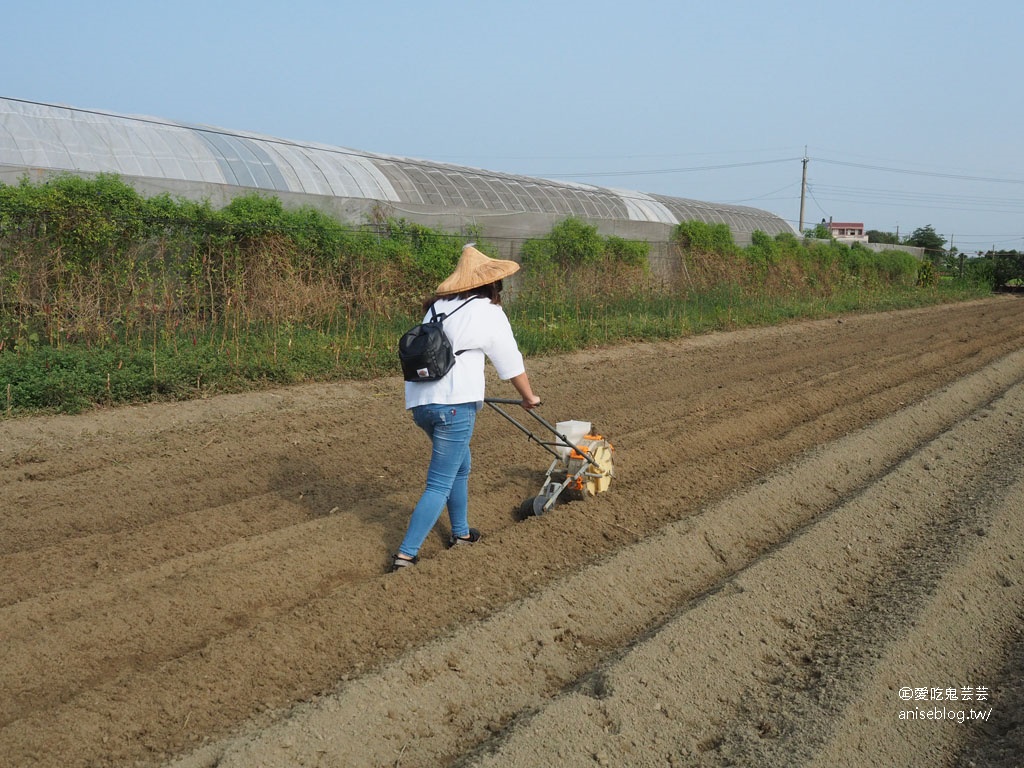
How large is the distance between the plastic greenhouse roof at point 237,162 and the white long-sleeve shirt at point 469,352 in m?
9.82

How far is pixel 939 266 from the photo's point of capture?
40250 millimetres

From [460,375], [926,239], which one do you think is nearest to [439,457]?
[460,375]

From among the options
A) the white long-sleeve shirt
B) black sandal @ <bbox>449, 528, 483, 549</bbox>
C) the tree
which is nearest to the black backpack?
the white long-sleeve shirt

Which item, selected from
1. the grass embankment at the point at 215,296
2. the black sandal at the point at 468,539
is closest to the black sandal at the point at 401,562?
the black sandal at the point at 468,539

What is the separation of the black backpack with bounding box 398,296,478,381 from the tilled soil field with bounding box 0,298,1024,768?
112 centimetres

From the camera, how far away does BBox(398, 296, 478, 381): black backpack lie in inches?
179

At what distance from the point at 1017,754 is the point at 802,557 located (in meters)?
1.83

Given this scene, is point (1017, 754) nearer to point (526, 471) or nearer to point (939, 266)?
point (526, 471)

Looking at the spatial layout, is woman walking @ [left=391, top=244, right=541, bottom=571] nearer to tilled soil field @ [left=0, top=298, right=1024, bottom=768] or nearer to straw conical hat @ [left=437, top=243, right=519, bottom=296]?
straw conical hat @ [left=437, top=243, right=519, bottom=296]

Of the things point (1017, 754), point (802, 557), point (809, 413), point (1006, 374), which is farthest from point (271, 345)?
point (1006, 374)

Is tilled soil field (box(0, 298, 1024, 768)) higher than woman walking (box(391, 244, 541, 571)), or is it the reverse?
woman walking (box(391, 244, 541, 571))

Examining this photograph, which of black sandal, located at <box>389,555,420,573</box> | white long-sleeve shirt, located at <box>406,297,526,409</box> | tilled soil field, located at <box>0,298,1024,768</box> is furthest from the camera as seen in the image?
black sandal, located at <box>389,555,420,573</box>

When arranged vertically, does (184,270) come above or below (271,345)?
above

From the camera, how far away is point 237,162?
14.8 metres
